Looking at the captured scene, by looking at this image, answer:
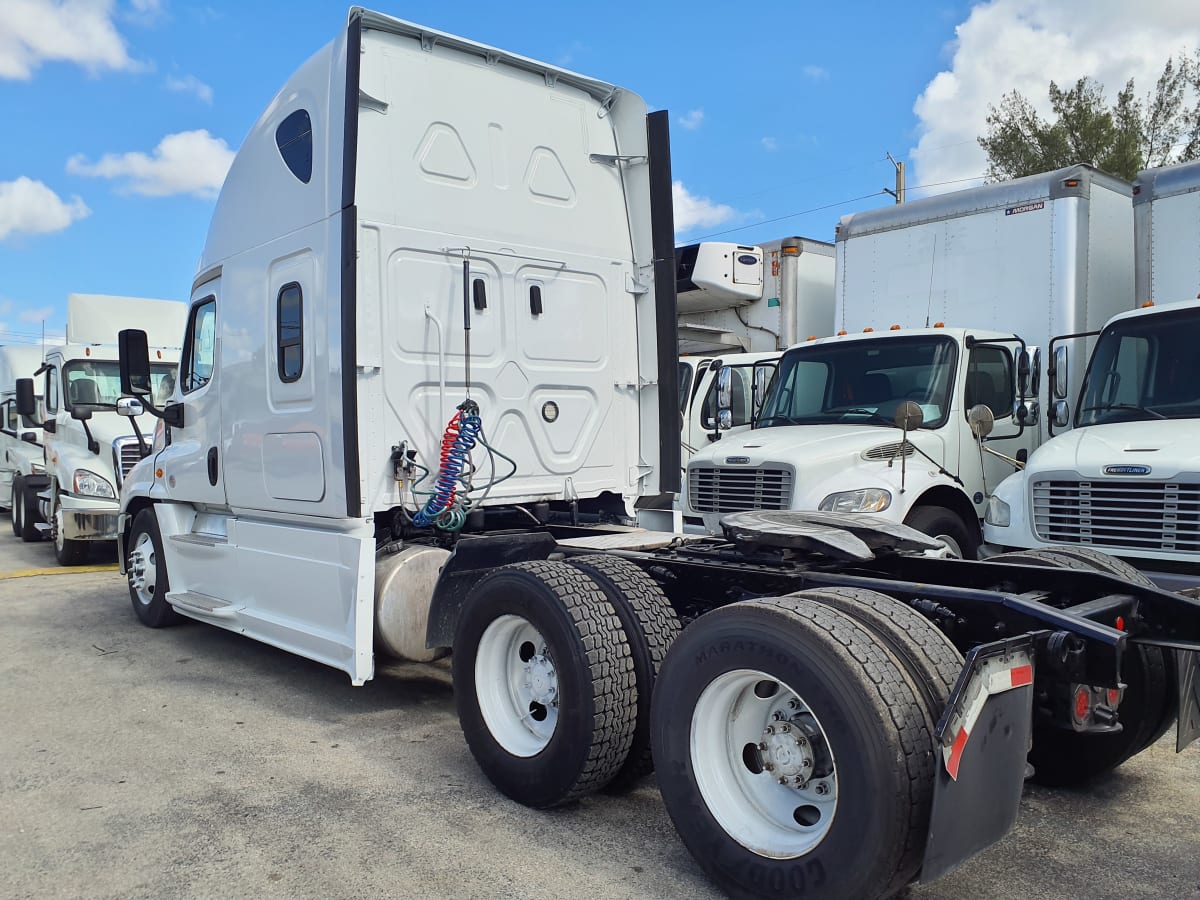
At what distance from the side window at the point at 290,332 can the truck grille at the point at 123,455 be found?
19.2 ft

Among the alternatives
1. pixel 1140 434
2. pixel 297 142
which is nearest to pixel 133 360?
pixel 297 142

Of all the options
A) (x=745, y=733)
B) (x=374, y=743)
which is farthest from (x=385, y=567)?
(x=745, y=733)

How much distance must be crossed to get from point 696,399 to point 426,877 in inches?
297

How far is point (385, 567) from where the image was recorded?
541 centimetres

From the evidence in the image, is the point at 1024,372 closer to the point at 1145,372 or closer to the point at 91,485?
the point at 1145,372

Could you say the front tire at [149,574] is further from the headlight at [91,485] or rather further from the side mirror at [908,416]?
the side mirror at [908,416]

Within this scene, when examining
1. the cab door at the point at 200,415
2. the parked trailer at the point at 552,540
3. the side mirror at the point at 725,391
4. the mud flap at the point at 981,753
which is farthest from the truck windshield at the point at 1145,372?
the cab door at the point at 200,415

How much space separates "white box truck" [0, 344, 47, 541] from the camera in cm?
1423

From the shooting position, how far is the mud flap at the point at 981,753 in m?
2.79

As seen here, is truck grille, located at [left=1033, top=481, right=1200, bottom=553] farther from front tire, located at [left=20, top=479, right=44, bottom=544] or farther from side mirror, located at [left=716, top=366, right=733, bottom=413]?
front tire, located at [left=20, top=479, right=44, bottom=544]

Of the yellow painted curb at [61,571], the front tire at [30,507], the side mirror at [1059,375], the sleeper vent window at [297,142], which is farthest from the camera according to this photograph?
the front tire at [30,507]

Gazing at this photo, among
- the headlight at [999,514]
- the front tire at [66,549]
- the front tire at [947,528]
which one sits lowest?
the front tire at [66,549]

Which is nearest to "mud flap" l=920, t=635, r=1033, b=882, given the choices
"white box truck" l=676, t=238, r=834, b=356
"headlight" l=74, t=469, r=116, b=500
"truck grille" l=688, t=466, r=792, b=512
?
"truck grille" l=688, t=466, r=792, b=512

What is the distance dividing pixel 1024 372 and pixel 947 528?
1.46 meters
